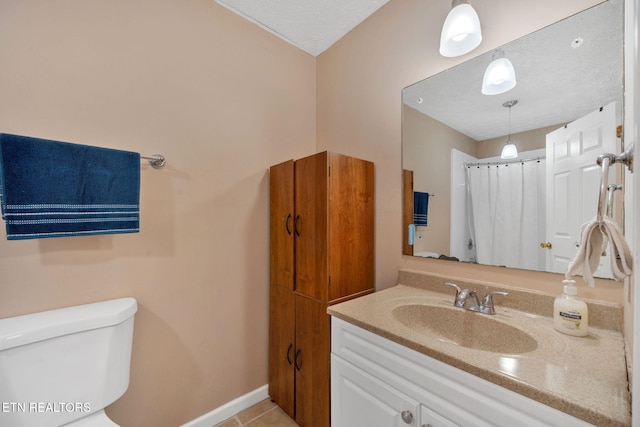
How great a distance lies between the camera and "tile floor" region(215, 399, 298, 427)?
5.07ft

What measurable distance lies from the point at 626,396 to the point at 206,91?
2034 mm

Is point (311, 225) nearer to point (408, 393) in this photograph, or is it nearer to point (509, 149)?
point (408, 393)

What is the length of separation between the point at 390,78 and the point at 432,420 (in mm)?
1664

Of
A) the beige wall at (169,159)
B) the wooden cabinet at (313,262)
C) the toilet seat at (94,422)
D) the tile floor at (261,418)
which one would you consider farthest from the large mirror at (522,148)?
the toilet seat at (94,422)

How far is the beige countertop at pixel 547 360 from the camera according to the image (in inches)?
22.2

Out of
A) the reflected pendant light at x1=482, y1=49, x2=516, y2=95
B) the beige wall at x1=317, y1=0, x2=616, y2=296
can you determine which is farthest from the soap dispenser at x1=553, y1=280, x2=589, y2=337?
the reflected pendant light at x1=482, y1=49, x2=516, y2=95

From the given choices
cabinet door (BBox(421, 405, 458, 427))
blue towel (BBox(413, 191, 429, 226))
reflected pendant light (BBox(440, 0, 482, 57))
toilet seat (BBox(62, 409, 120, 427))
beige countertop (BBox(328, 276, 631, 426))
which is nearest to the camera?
beige countertop (BBox(328, 276, 631, 426))

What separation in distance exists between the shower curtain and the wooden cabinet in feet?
1.92

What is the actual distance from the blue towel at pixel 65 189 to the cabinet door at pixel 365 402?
3.82 feet

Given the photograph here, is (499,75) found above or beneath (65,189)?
above

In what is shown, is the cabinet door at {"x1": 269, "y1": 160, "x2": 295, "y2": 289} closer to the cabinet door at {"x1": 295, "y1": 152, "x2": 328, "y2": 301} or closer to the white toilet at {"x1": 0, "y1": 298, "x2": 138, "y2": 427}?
the cabinet door at {"x1": 295, "y1": 152, "x2": 328, "y2": 301}

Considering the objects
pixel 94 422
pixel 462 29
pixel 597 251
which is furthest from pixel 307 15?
pixel 94 422

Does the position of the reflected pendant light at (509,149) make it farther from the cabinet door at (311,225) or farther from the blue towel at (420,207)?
the cabinet door at (311,225)

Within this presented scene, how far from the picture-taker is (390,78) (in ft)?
5.18
